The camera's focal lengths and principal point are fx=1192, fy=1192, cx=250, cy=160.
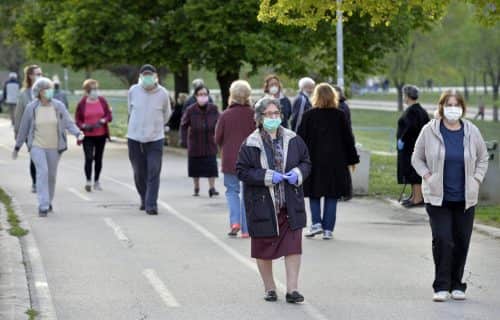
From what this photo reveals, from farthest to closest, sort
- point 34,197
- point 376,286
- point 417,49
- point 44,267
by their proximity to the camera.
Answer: point 417,49 → point 34,197 → point 44,267 → point 376,286

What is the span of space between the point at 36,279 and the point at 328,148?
404 centimetres

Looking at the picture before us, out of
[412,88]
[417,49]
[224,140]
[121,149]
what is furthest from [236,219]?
[417,49]

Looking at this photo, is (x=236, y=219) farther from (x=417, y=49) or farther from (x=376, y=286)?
(x=417, y=49)

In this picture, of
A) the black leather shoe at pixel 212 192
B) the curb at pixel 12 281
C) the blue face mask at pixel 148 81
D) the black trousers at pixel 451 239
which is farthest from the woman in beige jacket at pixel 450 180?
the black leather shoe at pixel 212 192

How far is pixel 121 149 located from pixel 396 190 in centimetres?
1309

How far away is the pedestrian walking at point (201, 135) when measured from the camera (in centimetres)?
1734

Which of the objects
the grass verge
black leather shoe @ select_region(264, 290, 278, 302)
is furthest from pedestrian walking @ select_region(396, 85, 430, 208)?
black leather shoe @ select_region(264, 290, 278, 302)

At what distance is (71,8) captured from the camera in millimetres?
30953

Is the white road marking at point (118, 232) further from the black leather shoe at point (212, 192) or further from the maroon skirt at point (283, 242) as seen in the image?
the maroon skirt at point (283, 242)

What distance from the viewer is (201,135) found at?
17.5 meters

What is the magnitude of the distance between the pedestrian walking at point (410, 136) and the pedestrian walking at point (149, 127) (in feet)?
11.1

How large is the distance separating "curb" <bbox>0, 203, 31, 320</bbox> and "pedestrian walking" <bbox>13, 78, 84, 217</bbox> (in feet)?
6.54

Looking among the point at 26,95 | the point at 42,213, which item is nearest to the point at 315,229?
the point at 42,213

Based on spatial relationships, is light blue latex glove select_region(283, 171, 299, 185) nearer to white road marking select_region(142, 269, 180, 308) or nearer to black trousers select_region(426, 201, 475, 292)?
black trousers select_region(426, 201, 475, 292)
